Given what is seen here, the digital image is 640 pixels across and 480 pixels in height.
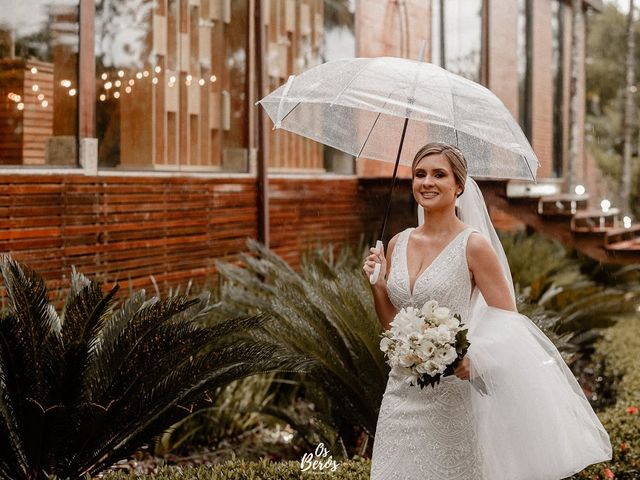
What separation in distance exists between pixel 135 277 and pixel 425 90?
4.60 m

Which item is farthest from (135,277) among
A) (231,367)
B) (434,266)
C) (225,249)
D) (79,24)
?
(434,266)

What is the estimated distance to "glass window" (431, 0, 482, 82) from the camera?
1414 cm

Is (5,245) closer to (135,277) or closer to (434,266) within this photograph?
(135,277)

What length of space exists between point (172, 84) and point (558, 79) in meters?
12.8

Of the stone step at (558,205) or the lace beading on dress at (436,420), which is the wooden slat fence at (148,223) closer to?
the stone step at (558,205)

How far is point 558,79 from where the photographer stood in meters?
19.5

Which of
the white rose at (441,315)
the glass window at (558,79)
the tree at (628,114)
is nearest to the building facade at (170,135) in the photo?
the white rose at (441,315)

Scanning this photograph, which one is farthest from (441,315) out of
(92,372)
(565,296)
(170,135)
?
(565,296)

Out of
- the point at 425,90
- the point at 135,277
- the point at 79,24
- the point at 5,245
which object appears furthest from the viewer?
the point at 135,277

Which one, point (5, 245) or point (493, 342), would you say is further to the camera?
point (5, 245)

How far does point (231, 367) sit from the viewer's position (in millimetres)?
4641

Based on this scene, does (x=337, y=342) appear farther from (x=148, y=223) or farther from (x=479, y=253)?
(x=148, y=223)

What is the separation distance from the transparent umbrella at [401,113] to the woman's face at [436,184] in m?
0.31

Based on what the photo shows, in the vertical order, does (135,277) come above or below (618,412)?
above
